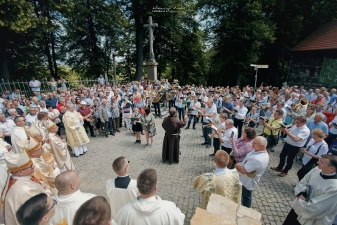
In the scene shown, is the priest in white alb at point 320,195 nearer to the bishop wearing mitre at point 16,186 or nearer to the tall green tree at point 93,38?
the bishop wearing mitre at point 16,186

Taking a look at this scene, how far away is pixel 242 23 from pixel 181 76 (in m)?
12.5

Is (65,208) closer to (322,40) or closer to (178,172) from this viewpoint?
(178,172)

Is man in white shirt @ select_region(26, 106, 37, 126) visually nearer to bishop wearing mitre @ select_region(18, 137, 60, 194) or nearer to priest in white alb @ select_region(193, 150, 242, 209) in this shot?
bishop wearing mitre @ select_region(18, 137, 60, 194)

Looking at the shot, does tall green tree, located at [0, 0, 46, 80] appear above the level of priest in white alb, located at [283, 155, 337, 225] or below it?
above

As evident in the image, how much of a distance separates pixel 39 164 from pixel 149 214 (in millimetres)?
2874

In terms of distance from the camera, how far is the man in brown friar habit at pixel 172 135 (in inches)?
247

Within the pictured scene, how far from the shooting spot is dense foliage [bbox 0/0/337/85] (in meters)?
18.2

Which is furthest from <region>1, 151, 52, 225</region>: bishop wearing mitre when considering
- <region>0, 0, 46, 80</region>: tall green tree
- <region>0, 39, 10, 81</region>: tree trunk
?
<region>0, 39, 10, 81</region>: tree trunk

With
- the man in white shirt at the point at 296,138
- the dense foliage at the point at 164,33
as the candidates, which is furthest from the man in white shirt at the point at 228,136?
the dense foliage at the point at 164,33

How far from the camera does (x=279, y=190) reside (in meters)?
5.13

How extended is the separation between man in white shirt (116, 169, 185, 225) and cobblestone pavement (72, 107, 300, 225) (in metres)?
2.25

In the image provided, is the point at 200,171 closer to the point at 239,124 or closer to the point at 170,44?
the point at 239,124

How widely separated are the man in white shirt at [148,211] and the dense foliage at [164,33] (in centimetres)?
1783

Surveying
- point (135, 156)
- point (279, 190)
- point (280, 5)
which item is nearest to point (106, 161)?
point (135, 156)
